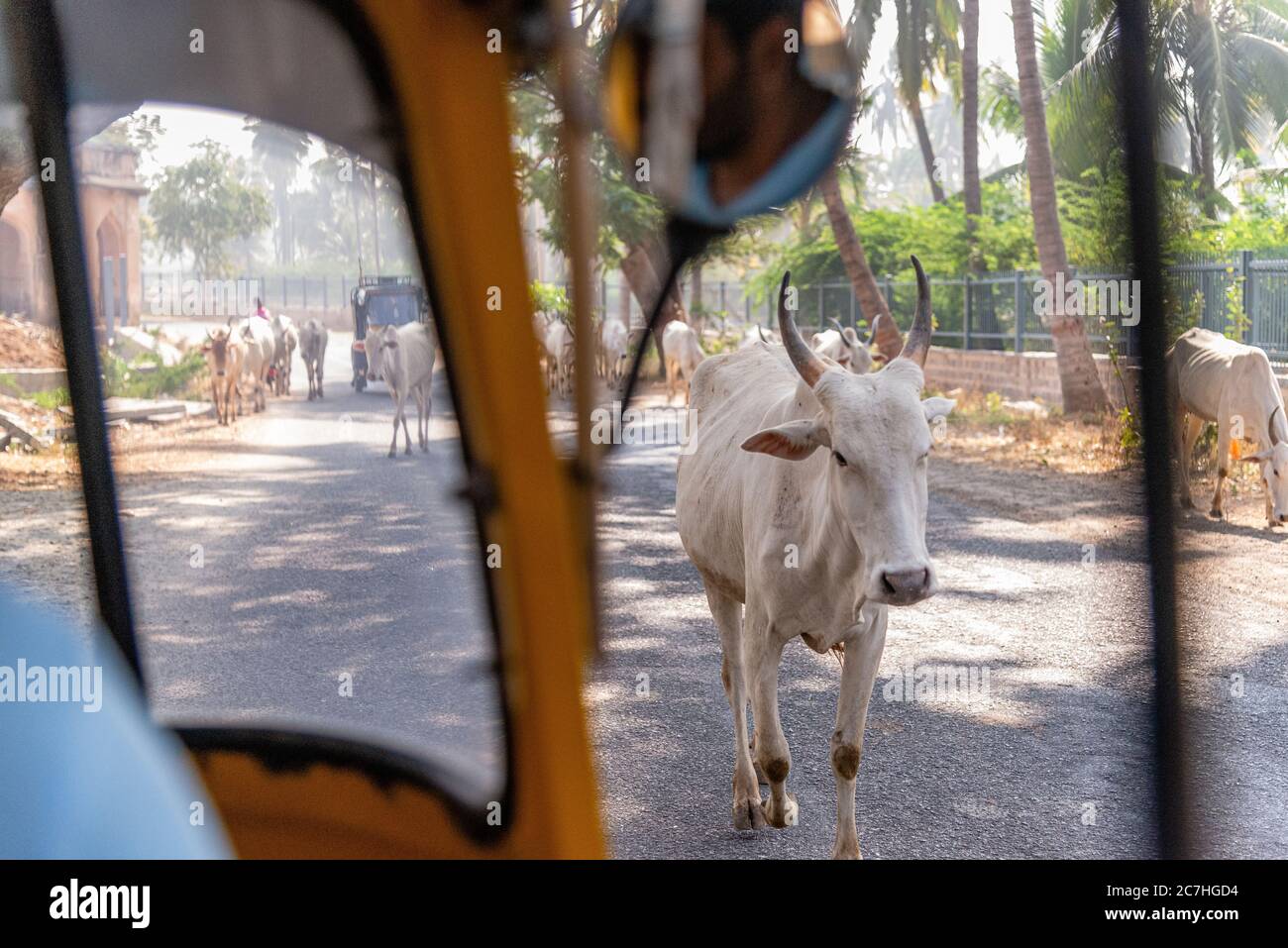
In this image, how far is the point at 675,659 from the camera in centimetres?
661

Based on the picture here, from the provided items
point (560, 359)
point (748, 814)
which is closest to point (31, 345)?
point (560, 359)

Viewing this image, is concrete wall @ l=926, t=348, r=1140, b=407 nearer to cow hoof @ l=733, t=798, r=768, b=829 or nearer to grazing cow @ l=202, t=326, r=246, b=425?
cow hoof @ l=733, t=798, r=768, b=829

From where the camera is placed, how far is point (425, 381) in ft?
5.24

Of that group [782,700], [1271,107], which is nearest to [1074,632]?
[782,700]

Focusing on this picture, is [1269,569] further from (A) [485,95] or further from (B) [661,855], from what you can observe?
(A) [485,95]

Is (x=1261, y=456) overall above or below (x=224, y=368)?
below

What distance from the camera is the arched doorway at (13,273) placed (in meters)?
1.69

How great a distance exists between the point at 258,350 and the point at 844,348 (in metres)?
13.4

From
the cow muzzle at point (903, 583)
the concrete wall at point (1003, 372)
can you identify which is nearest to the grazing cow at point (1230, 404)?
the concrete wall at point (1003, 372)

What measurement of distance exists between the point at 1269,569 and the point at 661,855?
19.4 ft

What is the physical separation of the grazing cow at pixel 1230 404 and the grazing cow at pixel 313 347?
8.65 m

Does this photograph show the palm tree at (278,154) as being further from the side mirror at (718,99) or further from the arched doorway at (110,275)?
the side mirror at (718,99)

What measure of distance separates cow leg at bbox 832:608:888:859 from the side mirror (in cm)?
249

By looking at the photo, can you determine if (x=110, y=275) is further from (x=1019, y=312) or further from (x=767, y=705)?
(x=1019, y=312)
